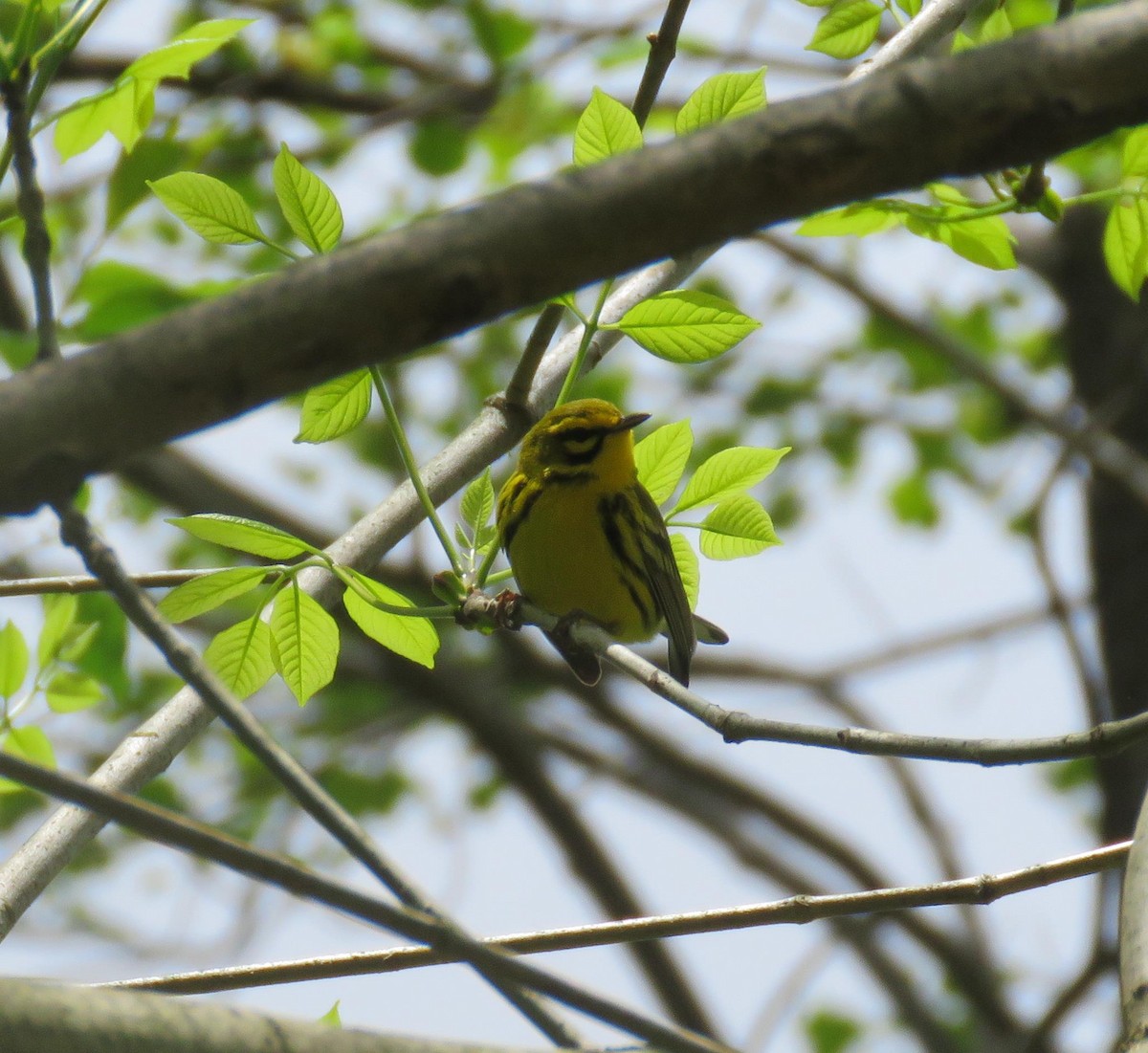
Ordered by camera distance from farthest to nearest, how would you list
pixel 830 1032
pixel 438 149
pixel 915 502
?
pixel 915 502 → pixel 830 1032 → pixel 438 149

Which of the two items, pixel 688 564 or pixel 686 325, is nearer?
pixel 686 325

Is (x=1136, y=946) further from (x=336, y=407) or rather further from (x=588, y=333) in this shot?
(x=336, y=407)

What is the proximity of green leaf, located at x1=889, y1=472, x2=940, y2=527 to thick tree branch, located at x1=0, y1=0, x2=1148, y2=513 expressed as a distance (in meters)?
8.37

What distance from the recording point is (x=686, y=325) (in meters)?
2.35

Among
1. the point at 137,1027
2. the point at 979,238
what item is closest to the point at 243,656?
the point at 137,1027

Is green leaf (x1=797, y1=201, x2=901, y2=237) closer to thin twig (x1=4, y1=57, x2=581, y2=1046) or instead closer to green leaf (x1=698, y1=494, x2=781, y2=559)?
green leaf (x1=698, y1=494, x2=781, y2=559)

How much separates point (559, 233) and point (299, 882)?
648 millimetres

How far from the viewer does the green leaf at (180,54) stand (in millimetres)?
2168

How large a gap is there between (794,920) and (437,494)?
1316 millimetres

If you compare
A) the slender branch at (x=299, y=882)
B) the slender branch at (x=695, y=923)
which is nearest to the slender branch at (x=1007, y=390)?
the slender branch at (x=695, y=923)

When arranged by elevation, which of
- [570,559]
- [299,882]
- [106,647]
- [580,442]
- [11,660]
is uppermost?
[580,442]

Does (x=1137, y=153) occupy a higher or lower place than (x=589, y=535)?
lower

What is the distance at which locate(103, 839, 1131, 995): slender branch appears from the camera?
1960 millimetres

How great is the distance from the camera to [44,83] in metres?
1.92
